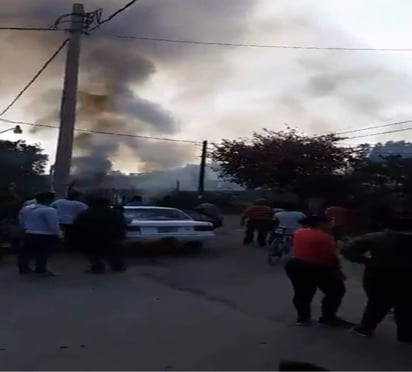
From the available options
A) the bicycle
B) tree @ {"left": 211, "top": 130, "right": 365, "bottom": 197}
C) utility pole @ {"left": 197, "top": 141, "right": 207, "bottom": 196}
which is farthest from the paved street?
utility pole @ {"left": 197, "top": 141, "right": 207, "bottom": 196}

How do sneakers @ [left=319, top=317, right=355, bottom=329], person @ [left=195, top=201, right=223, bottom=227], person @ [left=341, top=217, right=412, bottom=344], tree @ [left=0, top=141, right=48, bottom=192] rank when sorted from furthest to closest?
1. tree @ [left=0, top=141, right=48, bottom=192]
2. person @ [left=195, top=201, right=223, bottom=227]
3. sneakers @ [left=319, top=317, right=355, bottom=329]
4. person @ [left=341, top=217, right=412, bottom=344]

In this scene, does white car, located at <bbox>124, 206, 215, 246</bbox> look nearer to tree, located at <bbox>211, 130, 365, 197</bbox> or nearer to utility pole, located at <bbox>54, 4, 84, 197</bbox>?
utility pole, located at <bbox>54, 4, 84, 197</bbox>

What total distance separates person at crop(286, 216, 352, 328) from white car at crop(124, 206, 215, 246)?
7372 millimetres

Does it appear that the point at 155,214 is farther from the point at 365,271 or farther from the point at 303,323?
the point at 365,271

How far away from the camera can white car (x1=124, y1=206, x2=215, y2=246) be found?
617 inches

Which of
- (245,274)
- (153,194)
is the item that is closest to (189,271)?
(245,274)

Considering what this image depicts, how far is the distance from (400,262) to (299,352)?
137cm

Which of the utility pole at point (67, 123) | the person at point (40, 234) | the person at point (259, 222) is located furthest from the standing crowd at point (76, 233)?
the person at point (259, 222)

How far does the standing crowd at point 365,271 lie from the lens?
24.8 ft

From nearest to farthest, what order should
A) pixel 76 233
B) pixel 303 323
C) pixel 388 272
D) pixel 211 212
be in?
pixel 388 272 < pixel 303 323 < pixel 76 233 < pixel 211 212

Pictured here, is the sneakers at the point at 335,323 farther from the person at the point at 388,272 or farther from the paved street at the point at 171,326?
the person at the point at 388,272

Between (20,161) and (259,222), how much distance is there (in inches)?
1551

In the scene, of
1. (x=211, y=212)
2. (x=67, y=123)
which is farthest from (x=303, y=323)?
(x=211, y=212)

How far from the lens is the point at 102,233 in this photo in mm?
13414
